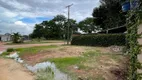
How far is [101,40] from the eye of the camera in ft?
75.6

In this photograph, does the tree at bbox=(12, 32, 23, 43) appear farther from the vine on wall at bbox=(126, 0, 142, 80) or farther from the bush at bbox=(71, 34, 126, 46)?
the vine on wall at bbox=(126, 0, 142, 80)

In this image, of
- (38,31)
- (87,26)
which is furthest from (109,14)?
(38,31)

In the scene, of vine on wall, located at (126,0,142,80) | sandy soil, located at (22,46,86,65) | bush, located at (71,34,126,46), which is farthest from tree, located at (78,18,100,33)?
vine on wall, located at (126,0,142,80)

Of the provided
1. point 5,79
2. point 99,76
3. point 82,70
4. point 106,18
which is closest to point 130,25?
point 99,76

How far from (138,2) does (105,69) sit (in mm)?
5805

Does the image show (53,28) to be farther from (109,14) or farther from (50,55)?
(50,55)

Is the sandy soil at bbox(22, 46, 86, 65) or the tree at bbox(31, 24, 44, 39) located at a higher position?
the tree at bbox(31, 24, 44, 39)

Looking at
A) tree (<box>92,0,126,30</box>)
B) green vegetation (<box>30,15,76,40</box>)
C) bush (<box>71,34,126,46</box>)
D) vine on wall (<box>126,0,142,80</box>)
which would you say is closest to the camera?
vine on wall (<box>126,0,142,80</box>)

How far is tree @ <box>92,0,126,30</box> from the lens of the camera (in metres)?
32.4

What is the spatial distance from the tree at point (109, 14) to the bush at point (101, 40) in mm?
7712

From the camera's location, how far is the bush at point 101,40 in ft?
66.9

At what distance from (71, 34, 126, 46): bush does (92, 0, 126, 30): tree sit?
7.71 metres

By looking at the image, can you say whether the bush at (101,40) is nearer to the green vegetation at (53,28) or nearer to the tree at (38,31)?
the green vegetation at (53,28)

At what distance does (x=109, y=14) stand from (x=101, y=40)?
1206 centimetres
